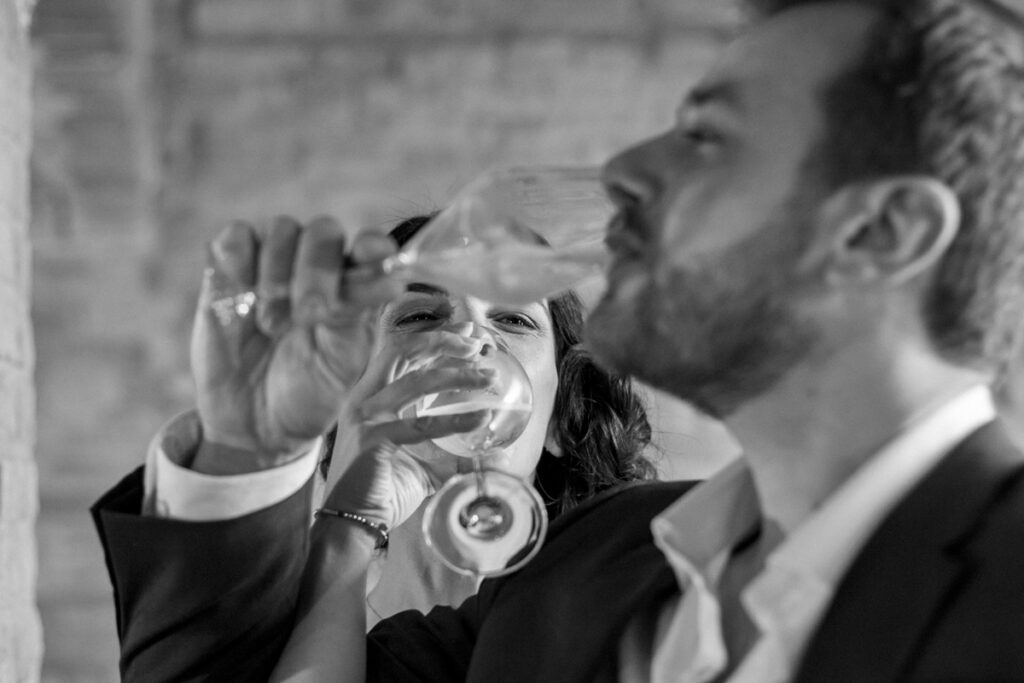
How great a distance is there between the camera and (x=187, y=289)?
416 centimetres

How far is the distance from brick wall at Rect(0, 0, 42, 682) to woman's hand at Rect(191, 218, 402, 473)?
1.56 metres

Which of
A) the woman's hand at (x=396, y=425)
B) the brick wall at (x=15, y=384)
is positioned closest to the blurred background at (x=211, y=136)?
the brick wall at (x=15, y=384)

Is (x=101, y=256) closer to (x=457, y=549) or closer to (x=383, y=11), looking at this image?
(x=383, y=11)

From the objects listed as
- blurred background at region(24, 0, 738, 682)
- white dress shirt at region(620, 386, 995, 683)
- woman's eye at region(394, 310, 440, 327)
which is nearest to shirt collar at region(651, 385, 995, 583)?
white dress shirt at region(620, 386, 995, 683)

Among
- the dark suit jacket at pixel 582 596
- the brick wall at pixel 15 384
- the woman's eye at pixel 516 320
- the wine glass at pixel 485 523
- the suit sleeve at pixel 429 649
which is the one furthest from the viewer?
the brick wall at pixel 15 384

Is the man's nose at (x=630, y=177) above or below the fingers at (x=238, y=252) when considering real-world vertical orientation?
above

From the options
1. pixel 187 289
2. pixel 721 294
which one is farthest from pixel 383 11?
pixel 721 294

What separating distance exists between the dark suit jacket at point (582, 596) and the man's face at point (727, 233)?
17 centimetres

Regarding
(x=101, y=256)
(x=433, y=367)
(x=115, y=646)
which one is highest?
(x=433, y=367)

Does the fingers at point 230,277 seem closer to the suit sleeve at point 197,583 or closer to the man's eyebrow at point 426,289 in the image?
the suit sleeve at point 197,583

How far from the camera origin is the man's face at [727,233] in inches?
41.9

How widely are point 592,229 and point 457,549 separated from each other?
32 cm

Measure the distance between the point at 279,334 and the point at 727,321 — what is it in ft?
1.24

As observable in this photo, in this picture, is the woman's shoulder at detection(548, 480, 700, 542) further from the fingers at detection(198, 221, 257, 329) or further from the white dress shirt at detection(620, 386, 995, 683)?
the fingers at detection(198, 221, 257, 329)
